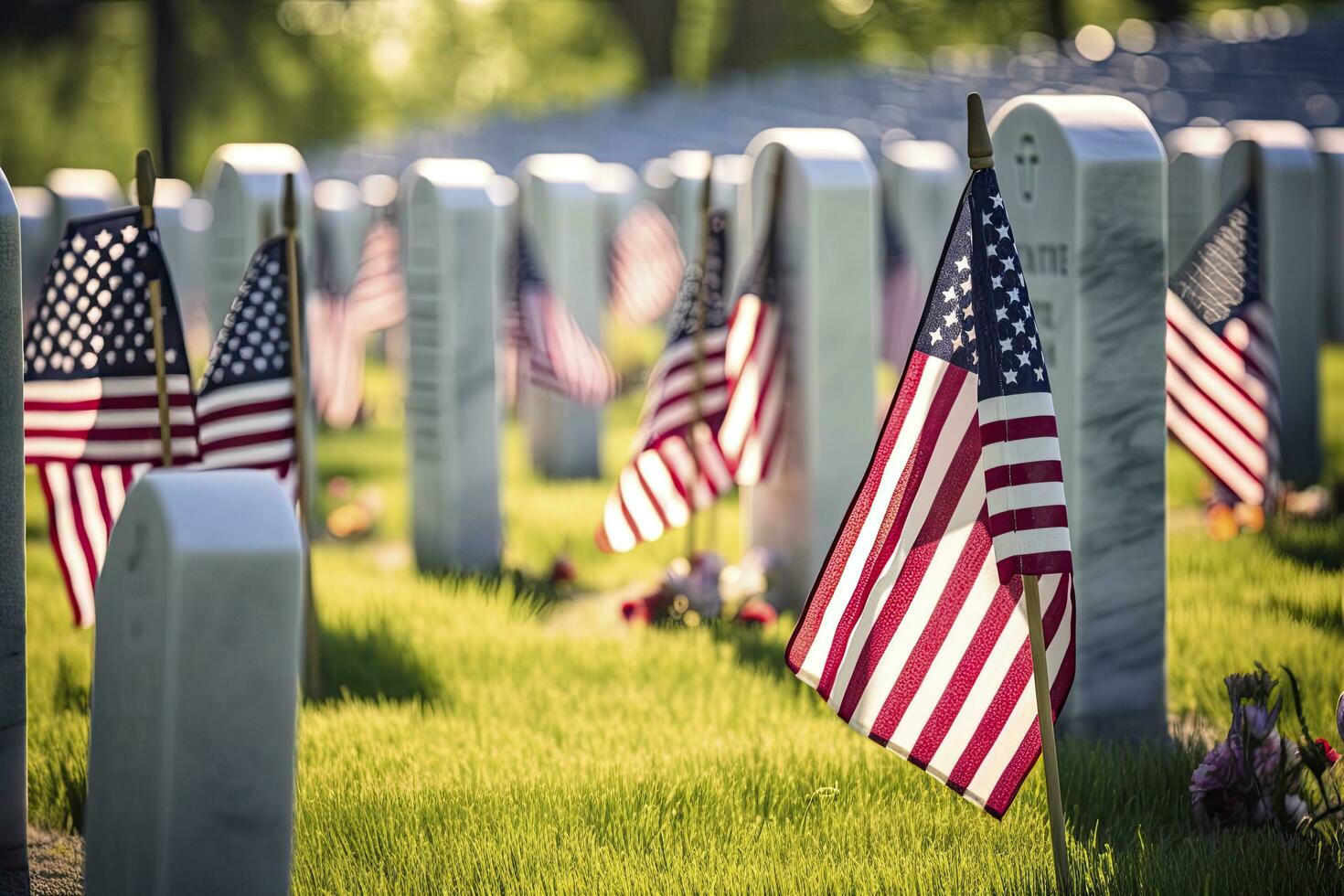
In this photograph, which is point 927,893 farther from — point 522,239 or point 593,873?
point 522,239

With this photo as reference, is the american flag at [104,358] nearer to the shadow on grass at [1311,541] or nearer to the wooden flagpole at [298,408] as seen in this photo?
the wooden flagpole at [298,408]

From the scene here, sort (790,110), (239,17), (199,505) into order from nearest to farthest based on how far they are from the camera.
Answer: (199,505) < (790,110) < (239,17)

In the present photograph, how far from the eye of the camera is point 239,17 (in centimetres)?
2805

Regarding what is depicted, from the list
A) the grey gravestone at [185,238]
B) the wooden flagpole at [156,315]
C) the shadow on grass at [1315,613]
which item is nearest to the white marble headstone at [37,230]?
the grey gravestone at [185,238]

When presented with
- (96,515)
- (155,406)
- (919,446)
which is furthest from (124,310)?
(919,446)

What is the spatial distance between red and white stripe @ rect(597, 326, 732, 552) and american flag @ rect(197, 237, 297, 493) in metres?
1.40

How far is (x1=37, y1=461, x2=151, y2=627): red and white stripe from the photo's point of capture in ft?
15.9

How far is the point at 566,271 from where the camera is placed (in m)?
10.0

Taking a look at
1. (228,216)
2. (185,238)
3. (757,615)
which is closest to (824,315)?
(757,615)

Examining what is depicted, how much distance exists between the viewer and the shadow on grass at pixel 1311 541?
6637mm

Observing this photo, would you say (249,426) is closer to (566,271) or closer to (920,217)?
(566,271)

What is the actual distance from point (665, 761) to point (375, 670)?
1585 millimetres

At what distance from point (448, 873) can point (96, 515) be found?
6.66 ft

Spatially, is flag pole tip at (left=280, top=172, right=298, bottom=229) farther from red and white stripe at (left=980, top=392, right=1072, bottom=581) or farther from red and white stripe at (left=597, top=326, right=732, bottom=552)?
red and white stripe at (left=980, top=392, right=1072, bottom=581)
